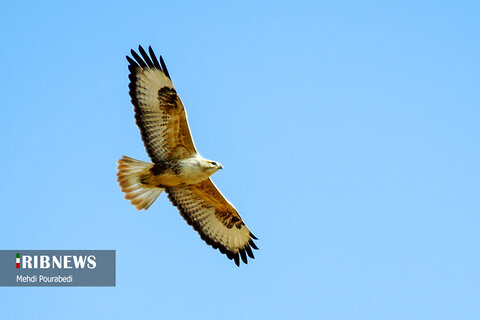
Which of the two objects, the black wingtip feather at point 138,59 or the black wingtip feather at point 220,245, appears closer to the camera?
the black wingtip feather at point 138,59

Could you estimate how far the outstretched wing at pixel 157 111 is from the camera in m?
14.8

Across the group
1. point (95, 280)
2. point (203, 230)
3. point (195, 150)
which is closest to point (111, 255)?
point (95, 280)

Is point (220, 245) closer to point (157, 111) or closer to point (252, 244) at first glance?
point (252, 244)

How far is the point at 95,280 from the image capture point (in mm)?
15805

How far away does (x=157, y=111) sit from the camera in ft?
48.6

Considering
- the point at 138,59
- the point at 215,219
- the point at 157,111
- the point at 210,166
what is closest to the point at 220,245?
the point at 215,219

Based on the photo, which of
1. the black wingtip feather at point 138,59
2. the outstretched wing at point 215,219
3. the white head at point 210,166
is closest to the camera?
the white head at point 210,166

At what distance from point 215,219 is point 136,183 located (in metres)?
1.64

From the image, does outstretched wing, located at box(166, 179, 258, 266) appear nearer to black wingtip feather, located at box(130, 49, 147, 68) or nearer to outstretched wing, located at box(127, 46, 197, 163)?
outstretched wing, located at box(127, 46, 197, 163)

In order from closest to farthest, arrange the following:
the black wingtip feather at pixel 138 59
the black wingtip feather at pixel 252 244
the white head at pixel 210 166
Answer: the white head at pixel 210 166
the black wingtip feather at pixel 138 59
the black wingtip feather at pixel 252 244

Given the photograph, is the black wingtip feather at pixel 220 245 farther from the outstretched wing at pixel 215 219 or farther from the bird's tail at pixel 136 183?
the bird's tail at pixel 136 183

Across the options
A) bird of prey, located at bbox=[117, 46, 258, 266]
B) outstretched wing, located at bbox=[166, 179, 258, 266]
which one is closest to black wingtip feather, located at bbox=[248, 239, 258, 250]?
outstretched wing, located at bbox=[166, 179, 258, 266]

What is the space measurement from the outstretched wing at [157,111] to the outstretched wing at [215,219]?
35.1 inches

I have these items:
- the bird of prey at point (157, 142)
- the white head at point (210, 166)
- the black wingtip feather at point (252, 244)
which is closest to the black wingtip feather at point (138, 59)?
Result: the bird of prey at point (157, 142)
